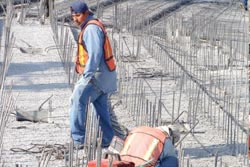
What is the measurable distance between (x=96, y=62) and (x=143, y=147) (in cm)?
164

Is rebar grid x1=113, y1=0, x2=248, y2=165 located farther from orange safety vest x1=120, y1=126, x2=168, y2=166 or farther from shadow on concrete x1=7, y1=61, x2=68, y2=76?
orange safety vest x1=120, y1=126, x2=168, y2=166

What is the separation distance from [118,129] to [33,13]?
9.04m

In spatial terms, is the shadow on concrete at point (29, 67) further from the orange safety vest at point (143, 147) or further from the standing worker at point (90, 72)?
the orange safety vest at point (143, 147)

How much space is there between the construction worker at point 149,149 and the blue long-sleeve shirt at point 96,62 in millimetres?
1404

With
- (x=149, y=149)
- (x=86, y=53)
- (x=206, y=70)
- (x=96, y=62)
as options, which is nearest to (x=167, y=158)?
(x=149, y=149)

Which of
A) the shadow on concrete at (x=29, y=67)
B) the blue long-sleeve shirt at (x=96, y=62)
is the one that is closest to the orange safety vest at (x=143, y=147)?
the blue long-sleeve shirt at (x=96, y=62)

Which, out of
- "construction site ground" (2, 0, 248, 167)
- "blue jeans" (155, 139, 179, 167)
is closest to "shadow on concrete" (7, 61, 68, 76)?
"construction site ground" (2, 0, 248, 167)

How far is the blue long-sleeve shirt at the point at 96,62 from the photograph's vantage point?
8094mm

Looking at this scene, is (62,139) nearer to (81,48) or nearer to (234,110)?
(81,48)

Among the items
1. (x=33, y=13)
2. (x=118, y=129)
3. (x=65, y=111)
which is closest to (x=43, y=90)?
(x=65, y=111)

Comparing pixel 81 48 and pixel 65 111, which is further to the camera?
pixel 65 111

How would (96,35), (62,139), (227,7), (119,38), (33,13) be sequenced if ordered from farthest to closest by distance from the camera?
1. (227,7)
2. (33,13)
3. (119,38)
4. (62,139)
5. (96,35)

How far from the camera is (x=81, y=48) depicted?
27.4ft

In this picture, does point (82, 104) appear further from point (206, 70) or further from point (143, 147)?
point (206, 70)
